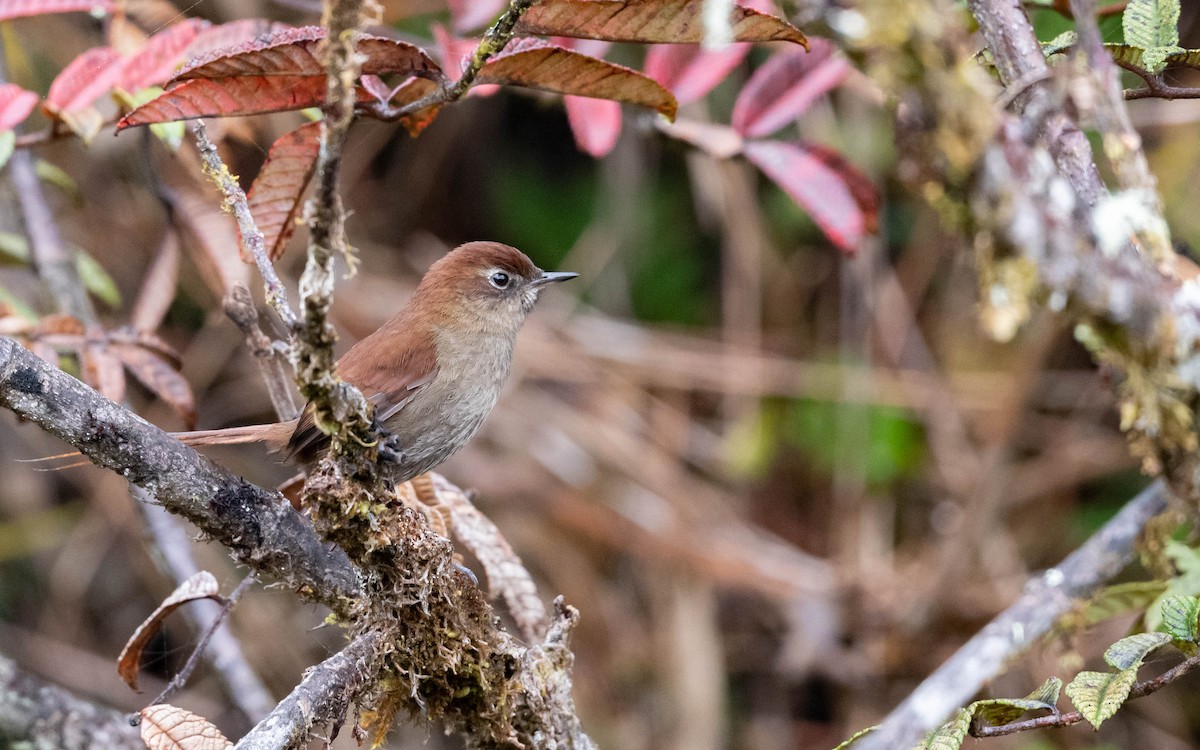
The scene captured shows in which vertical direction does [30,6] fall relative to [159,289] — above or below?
above

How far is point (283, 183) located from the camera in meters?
2.29

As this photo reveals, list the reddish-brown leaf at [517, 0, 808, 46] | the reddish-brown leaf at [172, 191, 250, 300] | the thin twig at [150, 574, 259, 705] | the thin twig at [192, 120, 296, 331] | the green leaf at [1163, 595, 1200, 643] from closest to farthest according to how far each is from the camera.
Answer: the thin twig at [192, 120, 296, 331]
the green leaf at [1163, 595, 1200, 643]
the reddish-brown leaf at [517, 0, 808, 46]
the thin twig at [150, 574, 259, 705]
the reddish-brown leaf at [172, 191, 250, 300]

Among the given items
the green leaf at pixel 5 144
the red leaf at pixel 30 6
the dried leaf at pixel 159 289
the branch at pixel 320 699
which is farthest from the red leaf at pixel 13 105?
the branch at pixel 320 699

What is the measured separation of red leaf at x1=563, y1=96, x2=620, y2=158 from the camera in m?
2.85

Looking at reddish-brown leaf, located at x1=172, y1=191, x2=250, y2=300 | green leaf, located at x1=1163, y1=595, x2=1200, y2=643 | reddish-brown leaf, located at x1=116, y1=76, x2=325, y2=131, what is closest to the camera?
green leaf, located at x1=1163, y1=595, x2=1200, y2=643

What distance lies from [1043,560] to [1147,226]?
4130 millimetres

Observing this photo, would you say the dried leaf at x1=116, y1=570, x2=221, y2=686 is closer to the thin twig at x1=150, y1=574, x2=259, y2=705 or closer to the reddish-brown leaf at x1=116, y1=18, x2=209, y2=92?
the thin twig at x1=150, y1=574, x2=259, y2=705

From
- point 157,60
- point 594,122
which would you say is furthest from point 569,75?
point 157,60

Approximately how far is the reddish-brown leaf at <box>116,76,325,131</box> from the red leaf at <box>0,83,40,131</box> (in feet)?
2.07

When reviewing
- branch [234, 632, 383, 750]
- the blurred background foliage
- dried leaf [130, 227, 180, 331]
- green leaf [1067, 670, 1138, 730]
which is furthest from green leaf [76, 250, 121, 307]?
green leaf [1067, 670, 1138, 730]

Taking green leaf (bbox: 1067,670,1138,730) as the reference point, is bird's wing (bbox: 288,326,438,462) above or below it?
below

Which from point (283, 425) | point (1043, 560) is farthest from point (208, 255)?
point (1043, 560)

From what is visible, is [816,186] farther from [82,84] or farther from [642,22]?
[82,84]

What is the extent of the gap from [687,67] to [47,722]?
248cm
